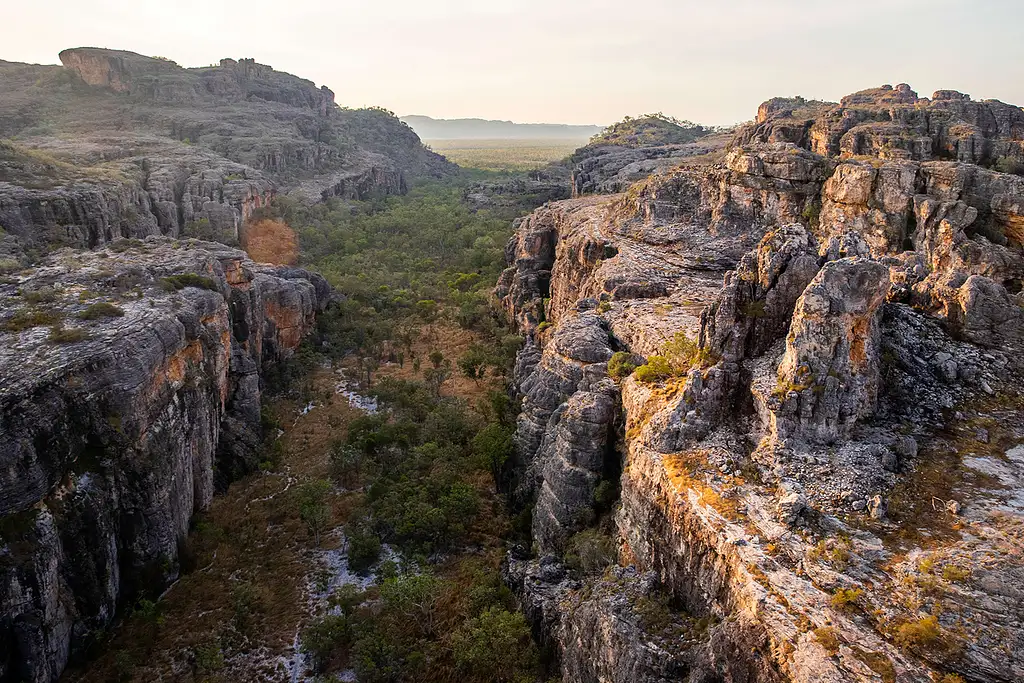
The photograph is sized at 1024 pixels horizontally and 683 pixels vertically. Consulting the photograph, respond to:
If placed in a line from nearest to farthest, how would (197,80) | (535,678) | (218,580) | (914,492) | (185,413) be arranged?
(914,492)
(535,678)
(218,580)
(185,413)
(197,80)

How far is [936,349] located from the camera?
1869cm

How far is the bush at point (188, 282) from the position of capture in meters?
30.3

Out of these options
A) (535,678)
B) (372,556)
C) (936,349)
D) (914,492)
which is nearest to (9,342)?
(372,556)

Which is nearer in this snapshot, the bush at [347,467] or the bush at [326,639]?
the bush at [326,639]

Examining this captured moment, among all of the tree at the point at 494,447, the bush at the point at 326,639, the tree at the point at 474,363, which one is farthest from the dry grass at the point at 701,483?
the tree at the point at 474,363

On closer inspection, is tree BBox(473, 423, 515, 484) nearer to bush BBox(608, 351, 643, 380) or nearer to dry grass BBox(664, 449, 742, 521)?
bush BBox(608, 351, 643, 380)

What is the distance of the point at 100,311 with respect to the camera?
24.7 meters

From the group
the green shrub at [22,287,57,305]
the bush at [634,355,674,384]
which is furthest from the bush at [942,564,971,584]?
the green shrub at [22,287,57,305]

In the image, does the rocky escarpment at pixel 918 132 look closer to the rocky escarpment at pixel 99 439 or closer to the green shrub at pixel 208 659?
the rocky escarpment at pixel 99 439

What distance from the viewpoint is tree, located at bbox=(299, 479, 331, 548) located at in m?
26.5

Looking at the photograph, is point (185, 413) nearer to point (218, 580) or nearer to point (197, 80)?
point (218, 580)

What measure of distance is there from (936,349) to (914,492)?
18.1 ft

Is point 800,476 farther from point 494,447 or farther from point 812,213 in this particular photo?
point 812,213

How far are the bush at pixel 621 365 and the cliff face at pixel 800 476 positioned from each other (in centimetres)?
72
